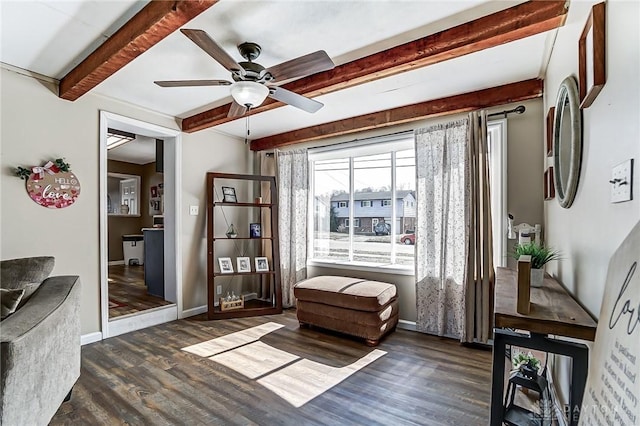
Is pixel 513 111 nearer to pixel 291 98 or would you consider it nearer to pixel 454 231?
pixel 454 231

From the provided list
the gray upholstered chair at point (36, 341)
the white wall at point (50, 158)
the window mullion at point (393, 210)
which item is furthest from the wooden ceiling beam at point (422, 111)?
the gray upholstered chair at point (36, 341)

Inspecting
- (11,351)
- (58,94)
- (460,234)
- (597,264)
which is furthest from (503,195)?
(58,94)

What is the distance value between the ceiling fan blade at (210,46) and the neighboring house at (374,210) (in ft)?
7.83

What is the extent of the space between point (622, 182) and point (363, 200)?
312cm

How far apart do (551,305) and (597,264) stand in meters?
0.25

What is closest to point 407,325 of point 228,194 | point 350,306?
point 350,306

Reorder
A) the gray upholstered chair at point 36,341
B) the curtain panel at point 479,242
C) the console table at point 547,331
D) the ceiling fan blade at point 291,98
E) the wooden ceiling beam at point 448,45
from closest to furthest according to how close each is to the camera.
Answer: the console table at point 547,331
the gray upholstered chair at point 36,341
the wooden ceiling beam at point 448,45
the ceiling fan blade at point 291,98
the curtain panel at point 479,242

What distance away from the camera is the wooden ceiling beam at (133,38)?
167cm

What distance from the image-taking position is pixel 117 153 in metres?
6.77

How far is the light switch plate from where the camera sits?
3.15 feet

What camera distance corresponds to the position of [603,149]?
121 cm

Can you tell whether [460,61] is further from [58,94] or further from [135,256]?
[135,256]

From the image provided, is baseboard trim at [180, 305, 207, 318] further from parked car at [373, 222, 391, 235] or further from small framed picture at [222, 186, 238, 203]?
parked car at [373, 222, 391, 235]

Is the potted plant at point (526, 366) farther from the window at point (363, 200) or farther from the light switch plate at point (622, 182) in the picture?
the window at point (363, 200)
